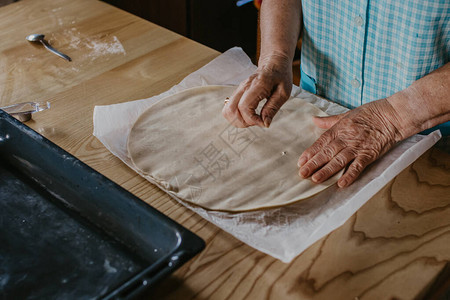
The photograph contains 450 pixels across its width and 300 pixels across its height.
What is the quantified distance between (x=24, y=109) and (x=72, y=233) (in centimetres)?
44

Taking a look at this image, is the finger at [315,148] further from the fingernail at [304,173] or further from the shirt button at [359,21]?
the shirt button at [359,21]

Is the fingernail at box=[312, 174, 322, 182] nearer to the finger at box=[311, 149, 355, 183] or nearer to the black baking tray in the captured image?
the finger at box=[311, 149, 355, 183]

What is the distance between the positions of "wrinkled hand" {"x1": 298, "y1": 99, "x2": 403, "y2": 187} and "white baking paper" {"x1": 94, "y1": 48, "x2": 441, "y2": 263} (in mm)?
28

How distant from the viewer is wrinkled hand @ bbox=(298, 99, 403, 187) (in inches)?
35.2

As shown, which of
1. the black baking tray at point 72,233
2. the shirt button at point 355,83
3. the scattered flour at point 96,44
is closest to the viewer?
the black baking tray at point 72,233

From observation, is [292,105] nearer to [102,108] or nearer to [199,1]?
[102,108]

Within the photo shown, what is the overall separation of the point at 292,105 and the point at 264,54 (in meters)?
0.17

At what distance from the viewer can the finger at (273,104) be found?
0.97 metres

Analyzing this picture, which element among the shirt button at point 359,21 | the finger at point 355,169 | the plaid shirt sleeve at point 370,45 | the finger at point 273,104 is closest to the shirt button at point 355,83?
the plaid shirt sleeve at point 370,45

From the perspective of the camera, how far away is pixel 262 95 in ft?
3.31

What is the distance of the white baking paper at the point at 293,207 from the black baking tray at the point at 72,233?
0.46 ft

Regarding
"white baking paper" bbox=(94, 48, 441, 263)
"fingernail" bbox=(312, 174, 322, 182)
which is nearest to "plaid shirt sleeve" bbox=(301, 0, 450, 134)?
"white baking paper" bbox=(94, 48, 441, 263)

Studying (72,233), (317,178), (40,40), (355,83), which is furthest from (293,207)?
(40,40)

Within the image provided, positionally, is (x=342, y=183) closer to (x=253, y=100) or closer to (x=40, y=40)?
(x=253, y=100)
